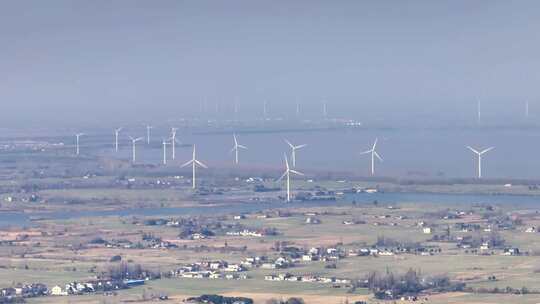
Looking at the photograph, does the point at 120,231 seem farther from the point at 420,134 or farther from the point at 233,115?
the point at 233,115

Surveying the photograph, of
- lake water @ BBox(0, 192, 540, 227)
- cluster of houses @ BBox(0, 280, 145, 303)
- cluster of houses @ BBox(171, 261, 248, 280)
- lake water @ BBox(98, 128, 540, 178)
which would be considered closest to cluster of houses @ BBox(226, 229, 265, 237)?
lake water @ BBox(0, 192, 540, 227)

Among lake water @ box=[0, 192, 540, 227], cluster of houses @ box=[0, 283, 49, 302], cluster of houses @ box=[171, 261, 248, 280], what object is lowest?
cluster of houses @ box=[0, 283, 49, 302]

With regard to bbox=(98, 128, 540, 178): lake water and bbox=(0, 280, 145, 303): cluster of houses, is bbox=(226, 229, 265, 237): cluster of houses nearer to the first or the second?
bbox=(0, 280, 145, 303): cluster of houses

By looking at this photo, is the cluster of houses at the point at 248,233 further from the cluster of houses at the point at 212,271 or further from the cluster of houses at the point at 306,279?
the cluster of houses at the point at 306,279

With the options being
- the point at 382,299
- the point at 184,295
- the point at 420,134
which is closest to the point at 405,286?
the point at 382,299

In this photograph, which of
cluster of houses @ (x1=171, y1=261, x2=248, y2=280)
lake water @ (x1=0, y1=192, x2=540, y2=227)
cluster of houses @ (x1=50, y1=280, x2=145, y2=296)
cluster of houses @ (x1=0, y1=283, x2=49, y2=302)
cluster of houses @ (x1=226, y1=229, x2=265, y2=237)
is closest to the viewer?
cluster of houses @ (x1=0, y1=283, x2=49, y2=302)

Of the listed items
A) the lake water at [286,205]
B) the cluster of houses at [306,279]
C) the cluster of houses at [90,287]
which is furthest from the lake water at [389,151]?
the cluster of houses at [90,287]

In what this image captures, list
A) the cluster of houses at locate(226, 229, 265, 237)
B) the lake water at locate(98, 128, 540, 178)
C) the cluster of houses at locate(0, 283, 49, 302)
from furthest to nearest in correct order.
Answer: the lake water at locate(98, 128, 540, 178) → the cluster of houses at locate(226, 229, 265, 237) → the cluster of houses at locate(0, 283, 49, 302)
